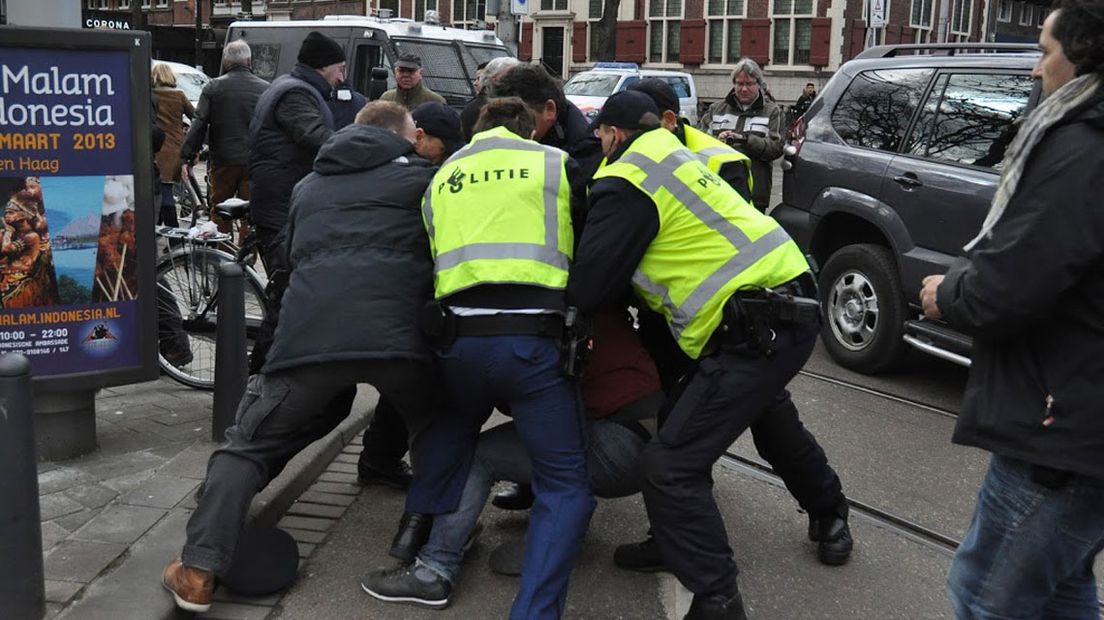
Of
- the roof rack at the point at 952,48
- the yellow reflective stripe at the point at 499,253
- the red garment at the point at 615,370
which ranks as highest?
the roof rack at the point at 952,48

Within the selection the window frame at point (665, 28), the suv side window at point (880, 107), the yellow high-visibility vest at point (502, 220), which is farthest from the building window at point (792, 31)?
the yellow high-visibility vest at point (502, 220)

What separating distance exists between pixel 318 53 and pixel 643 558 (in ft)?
12.4

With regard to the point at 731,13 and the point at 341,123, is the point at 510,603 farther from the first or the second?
the point at 731,13

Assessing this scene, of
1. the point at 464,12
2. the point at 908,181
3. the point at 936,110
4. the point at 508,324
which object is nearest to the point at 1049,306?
the point at 508,324

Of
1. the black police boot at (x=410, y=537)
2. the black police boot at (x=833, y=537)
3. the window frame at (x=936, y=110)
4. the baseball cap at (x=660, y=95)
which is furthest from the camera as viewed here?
the window frame at (x=936, y=110)

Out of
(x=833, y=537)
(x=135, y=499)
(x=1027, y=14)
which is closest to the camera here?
→ (x=833, y=537)

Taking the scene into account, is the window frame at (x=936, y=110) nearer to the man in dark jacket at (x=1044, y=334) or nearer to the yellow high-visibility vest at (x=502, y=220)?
the yellow high-visibility vest at (x=502, y=220)

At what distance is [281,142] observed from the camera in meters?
6.46

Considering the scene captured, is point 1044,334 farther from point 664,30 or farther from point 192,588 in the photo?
point 664,30

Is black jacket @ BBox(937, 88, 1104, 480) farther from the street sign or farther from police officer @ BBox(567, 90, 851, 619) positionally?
the street sign

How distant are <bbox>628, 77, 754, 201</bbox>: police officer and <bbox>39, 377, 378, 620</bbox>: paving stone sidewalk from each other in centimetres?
205

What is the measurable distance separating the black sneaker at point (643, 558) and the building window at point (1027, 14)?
5609 centimetres

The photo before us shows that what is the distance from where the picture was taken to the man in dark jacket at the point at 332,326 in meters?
3.59

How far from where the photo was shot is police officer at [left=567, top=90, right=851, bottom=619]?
3.51m
